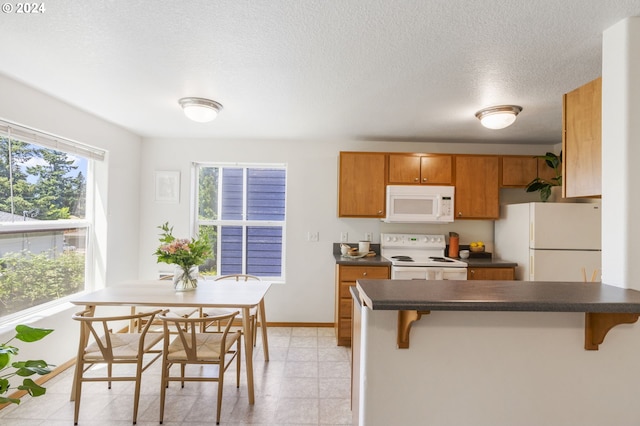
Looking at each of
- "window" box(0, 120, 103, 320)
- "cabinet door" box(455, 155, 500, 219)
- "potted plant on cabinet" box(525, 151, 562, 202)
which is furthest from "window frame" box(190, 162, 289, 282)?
"potted plant on cabinet" box(525, 151, 562, 202)

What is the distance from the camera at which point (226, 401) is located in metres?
2.36

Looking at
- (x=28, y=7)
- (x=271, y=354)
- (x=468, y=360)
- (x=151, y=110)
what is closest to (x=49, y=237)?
(x=151, y=110)

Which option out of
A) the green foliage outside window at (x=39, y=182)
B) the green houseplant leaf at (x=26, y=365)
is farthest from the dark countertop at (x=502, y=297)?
the green foliage outside window at (x=39, y=182)

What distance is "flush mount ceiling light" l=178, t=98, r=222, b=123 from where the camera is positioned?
8.32 ft

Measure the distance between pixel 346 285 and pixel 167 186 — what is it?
2479 mm

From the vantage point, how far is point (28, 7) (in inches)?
57.1

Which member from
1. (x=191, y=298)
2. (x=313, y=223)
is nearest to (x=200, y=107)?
(x=191, y=298)

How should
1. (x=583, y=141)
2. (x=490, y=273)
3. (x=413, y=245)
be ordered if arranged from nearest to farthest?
(x=583, y=141), (x=490, y=273), (x=413, y=245)

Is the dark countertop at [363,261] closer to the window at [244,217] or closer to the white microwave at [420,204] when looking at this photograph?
the white microwave at [420,204]

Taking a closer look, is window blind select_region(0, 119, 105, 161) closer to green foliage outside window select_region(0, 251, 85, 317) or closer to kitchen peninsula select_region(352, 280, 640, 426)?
green foliage outside window select_region(0, 251, 85, 317)

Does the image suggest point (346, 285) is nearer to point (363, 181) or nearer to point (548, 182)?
point (363, 181)

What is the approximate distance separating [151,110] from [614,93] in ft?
10.6

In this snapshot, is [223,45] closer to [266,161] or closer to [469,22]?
[469,22]

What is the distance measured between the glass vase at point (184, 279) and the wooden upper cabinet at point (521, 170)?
133 inches
